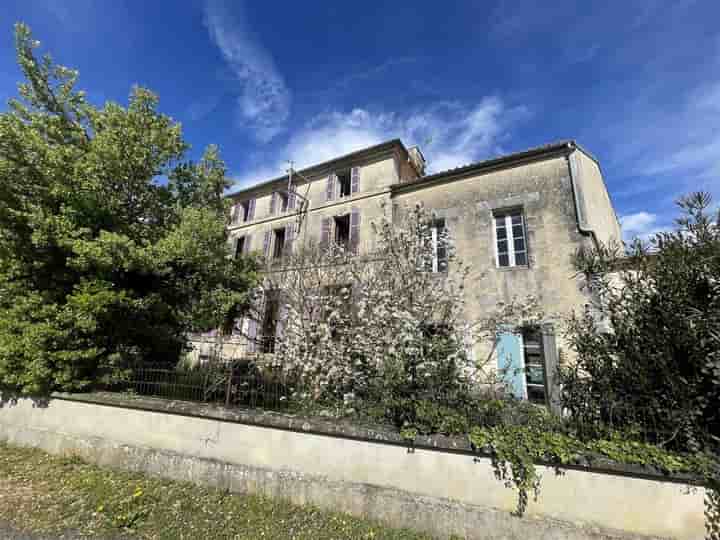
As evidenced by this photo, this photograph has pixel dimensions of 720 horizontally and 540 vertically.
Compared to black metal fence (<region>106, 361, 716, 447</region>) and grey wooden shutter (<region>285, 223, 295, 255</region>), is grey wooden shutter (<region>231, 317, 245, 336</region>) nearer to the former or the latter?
black metal fence (<region>106, 361, 716, 447</region>)

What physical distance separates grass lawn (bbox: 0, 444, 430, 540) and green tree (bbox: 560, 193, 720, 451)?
2.33 meters

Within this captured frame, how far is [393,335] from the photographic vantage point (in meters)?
4.65

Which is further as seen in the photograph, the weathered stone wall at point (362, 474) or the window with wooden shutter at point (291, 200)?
the window with wooden shutter at point (291, 200)

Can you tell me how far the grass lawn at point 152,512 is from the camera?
3.29 meters

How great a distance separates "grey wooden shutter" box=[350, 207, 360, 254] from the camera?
11.1 metres

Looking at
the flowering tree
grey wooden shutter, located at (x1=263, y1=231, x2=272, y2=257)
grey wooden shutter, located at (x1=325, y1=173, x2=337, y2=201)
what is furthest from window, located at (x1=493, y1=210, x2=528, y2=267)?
grey wooden shutter, located at (x1=263, y1=231, x2=272, y2=257)

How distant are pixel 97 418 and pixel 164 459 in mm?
1619

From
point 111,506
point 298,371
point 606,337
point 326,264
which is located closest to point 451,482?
point 606,337

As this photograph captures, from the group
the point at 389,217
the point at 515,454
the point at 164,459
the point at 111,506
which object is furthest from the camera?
the point at 389,217

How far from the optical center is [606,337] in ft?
11.2

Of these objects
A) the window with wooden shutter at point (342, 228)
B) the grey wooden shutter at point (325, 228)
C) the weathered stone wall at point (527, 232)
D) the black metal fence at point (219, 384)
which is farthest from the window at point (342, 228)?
the black metal fence at point (219, 384)

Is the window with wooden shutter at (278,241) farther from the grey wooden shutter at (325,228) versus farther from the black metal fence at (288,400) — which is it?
the black metal fence at (288,400)

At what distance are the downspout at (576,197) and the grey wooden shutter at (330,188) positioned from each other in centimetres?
787

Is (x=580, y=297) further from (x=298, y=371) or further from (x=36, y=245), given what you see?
(x=36, y=245)
